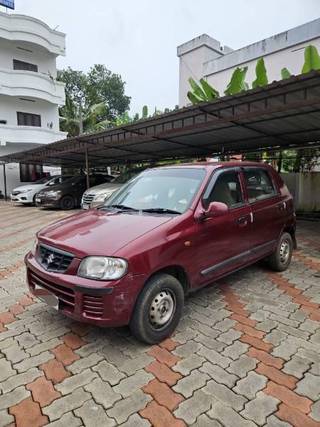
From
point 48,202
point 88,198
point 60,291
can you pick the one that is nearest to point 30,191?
point 48,202

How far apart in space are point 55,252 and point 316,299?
10.5 ft

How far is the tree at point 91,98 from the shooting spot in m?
29.6

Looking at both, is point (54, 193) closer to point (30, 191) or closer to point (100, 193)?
point (30, 191)

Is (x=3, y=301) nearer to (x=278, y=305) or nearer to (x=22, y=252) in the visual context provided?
(x=22, y=252)

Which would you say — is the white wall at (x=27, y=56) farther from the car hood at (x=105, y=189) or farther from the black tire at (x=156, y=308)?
the black tire at (x=156, y=308)

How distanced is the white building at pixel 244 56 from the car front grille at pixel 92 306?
571 inches

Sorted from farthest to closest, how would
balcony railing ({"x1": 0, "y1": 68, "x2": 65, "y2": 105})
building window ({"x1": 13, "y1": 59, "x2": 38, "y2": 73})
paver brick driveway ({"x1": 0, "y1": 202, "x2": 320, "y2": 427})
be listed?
1. building window ({"x1": 13, "y1": 59, "x2": 38, "y2": 73})
2. balcony railing ({"x1": 0, "y1": 68, "x2": 65, "y2": 105})
3. paver brick driveway ({"x1": 0, "y1": 202, "x2": 320, "y2": 427})

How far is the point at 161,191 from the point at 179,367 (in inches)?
77.3

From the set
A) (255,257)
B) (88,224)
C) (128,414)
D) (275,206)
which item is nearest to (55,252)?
(88,224)

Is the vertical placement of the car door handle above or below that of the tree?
below

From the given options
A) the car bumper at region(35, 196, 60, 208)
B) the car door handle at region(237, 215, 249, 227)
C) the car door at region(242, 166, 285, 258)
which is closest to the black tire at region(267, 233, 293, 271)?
the car door at region(242, 166, 285, 258)

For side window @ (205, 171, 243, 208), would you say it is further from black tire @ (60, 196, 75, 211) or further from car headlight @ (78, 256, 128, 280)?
black tire @ (60, 196, 75, 211)

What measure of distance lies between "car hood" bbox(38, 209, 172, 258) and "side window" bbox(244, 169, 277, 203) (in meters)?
1.61

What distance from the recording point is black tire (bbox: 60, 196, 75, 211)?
1365cm
